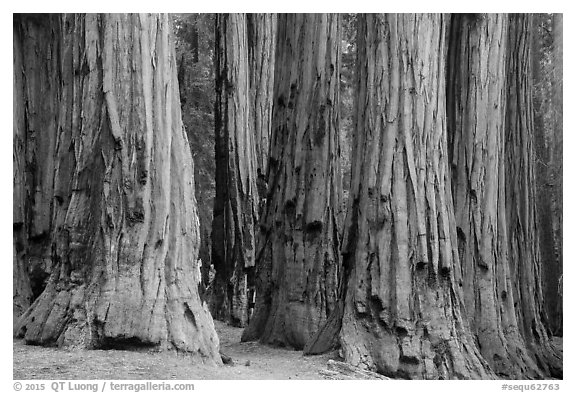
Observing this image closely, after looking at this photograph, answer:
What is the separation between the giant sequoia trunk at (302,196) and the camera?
30.5 ft

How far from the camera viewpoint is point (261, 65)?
1534 cm

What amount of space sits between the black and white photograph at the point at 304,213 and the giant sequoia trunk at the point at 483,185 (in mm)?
23

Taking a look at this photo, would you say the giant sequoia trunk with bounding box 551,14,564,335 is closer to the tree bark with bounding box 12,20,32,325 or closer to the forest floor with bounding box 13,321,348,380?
the forest floor with bounding box 13,321,348,380

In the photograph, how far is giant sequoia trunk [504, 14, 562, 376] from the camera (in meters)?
10.2

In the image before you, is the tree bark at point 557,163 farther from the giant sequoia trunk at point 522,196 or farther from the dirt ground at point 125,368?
the dirt ground at point 125,368

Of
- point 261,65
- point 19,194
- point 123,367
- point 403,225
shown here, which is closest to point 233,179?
point 261,65

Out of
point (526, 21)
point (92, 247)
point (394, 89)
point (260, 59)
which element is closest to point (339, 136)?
point (394, 89)

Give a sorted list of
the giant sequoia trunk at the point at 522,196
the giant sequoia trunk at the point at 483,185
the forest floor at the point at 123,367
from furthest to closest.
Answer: the giant sequoia trunk at the point at 522,196 < the giant sequoia trunk at the point at 483,185 < the forest floor at the point at 123,367

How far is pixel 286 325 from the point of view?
30.3ft

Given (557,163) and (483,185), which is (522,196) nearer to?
(557,163)

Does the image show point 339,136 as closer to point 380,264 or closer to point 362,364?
point 380,264

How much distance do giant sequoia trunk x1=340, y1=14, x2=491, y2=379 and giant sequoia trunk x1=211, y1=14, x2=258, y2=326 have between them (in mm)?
4807

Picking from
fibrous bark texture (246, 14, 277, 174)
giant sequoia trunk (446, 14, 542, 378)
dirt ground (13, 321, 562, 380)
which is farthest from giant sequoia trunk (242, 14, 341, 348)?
fibrous bark texture (246, 14, 277, 174)

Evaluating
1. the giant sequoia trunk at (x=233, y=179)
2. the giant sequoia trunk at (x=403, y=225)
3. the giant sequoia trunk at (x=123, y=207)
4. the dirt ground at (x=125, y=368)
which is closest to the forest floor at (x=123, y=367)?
the dirt ground at (x=125, y=368)
